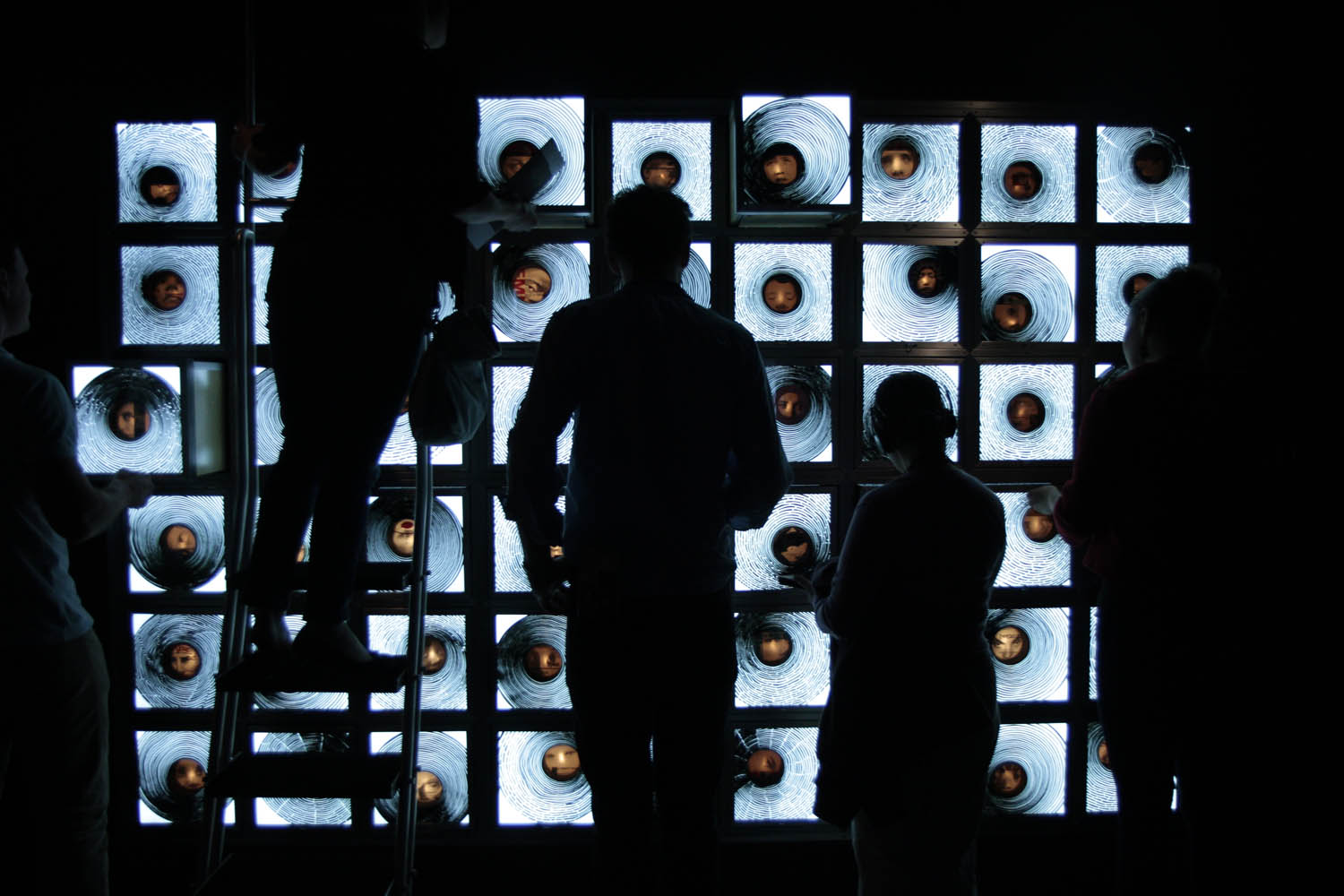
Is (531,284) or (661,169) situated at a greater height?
(661,169)

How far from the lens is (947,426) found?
145 cm

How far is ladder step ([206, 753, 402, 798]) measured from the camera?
1.40 metres

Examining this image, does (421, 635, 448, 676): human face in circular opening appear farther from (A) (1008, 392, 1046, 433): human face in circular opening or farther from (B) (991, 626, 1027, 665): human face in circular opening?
(A) (1008, 392, 1046, 433): human face in circular opening

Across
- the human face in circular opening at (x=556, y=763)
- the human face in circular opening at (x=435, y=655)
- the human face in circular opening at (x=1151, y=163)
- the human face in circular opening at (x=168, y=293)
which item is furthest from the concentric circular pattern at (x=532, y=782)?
the human face in circular opening at (x=1151, y=163)

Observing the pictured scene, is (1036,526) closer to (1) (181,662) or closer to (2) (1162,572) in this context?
(2) (1162,572)

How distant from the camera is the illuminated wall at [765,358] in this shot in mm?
2047

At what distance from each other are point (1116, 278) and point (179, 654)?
2.80 m

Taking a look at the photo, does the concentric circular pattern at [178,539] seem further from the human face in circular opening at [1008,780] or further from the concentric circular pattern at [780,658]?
the human face in circular opening at [1008,780]

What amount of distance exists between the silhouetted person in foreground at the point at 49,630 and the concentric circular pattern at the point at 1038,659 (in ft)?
7.11

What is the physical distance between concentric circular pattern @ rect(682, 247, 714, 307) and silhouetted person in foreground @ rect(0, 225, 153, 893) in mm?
1357

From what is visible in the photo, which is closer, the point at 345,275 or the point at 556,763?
the point at 345,275

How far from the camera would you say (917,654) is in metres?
1.42

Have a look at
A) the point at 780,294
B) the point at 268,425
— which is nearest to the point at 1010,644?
the point at 780,294

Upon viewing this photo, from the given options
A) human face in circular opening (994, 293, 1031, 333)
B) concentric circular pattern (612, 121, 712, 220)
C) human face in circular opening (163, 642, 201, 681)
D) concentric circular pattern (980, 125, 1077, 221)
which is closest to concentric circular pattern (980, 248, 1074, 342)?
human face in circular opening (994, 293, 1031, 333)
